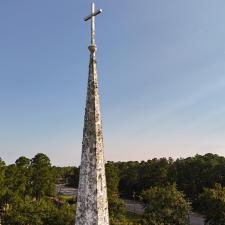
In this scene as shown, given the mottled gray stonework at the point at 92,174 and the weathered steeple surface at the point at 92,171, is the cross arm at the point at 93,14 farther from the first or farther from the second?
the mottled gray stonework at the point at 92,174

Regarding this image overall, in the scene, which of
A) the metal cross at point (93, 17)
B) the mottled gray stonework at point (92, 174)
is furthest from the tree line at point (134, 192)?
the metal cross at point (93, 17)

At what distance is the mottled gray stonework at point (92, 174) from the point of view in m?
11.9

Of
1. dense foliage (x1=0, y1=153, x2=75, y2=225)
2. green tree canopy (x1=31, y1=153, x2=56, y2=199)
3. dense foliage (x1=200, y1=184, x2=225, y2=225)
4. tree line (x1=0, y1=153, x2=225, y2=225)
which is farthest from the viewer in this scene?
green tree canopy (x1=31, y1=153, x2=56, y2=199)

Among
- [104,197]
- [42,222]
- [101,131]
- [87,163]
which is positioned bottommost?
[42,222]

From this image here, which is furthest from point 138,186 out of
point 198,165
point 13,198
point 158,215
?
point 158,215

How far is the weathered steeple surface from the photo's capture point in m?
11.9

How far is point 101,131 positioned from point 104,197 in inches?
86.8

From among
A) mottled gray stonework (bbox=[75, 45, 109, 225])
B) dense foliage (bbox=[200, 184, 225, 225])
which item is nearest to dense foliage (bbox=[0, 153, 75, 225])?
dense foliage (bbox=[200, 184, 225, 225])

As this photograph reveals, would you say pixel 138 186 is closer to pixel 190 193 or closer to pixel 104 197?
pixel 190 193

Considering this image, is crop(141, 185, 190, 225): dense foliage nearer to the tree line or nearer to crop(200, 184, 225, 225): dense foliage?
the tree line

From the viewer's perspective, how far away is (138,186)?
114 m

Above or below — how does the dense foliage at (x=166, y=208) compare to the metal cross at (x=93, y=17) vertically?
below

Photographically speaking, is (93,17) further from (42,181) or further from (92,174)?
(42,181)

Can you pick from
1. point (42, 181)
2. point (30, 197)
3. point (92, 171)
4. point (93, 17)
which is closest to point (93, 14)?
point (93, 17)
